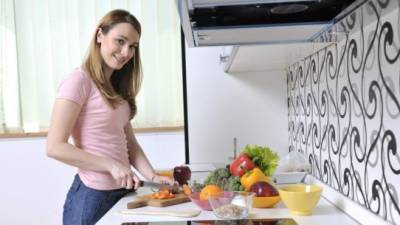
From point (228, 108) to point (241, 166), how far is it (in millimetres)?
674

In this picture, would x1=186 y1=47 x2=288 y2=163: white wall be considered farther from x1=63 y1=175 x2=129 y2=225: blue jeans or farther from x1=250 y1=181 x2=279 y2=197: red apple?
x1=250 y1=181 x2=279 y2=197: red apple

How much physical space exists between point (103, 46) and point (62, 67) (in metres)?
1.01

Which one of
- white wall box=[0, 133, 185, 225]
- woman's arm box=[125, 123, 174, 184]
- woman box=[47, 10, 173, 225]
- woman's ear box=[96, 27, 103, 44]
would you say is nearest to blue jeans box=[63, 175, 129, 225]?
woman box=[47, 10, 173, 225]

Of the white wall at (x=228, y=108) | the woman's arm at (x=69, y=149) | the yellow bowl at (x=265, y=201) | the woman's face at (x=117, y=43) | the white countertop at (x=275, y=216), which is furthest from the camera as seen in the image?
the white wall at (x=228, y=108)

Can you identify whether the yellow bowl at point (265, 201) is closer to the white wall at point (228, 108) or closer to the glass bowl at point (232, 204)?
the glass bowl at point (232, 204)

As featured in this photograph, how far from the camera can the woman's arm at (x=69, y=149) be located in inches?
45.1

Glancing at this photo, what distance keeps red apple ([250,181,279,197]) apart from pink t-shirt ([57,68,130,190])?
0.44 meters

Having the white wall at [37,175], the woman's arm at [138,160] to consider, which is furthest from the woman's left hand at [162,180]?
the white wall at [37,175]

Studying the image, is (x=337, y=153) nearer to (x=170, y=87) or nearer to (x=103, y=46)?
(x=103, y=46)

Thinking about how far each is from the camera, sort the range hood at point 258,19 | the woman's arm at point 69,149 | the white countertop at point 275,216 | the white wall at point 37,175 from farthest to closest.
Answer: the white wall at point 37,175 → the woman's arm at point 69,149 → the white countertop at point 275,216 → the range hood at point 258,19

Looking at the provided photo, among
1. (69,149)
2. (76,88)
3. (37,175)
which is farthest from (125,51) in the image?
(37,175)

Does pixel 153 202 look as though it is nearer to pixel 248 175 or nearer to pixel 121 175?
pixel 121 175

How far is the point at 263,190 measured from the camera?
104 cm

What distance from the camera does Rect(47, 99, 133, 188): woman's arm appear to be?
115cm
